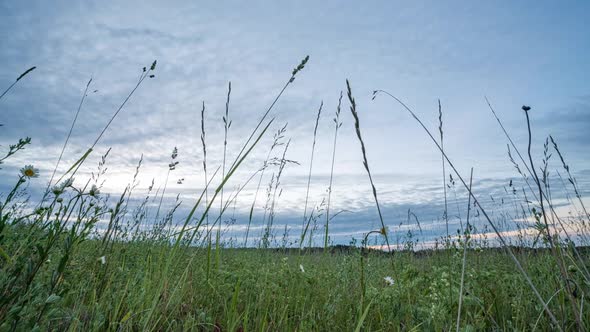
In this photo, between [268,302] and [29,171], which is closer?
[268,302]

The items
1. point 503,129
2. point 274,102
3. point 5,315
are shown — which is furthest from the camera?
point 503,129

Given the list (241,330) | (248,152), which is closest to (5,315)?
(248,152)

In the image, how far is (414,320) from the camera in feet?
8.55

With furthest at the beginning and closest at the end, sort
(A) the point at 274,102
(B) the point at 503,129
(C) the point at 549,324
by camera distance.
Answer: (C) the point at 549,324
(B) the point at 503,129
(A) the point at 274,102

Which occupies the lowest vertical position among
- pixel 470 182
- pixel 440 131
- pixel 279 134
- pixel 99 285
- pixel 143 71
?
pixel 99 285

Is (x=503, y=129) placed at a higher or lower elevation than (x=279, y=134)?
lower

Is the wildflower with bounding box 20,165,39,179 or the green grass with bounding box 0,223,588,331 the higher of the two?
the wildflower with bounding box 20,165,39,179

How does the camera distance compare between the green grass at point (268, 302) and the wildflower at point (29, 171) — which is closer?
the green grass at point (268, 302)

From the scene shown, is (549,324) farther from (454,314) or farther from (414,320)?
(414,320)

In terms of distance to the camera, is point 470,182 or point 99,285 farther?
point 99,285

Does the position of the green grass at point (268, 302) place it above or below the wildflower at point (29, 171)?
below

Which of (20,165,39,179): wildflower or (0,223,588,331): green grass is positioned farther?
(20,165,39,179): wildflower

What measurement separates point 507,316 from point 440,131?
177 cm

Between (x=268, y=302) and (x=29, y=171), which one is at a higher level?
(x=29, y=171)
